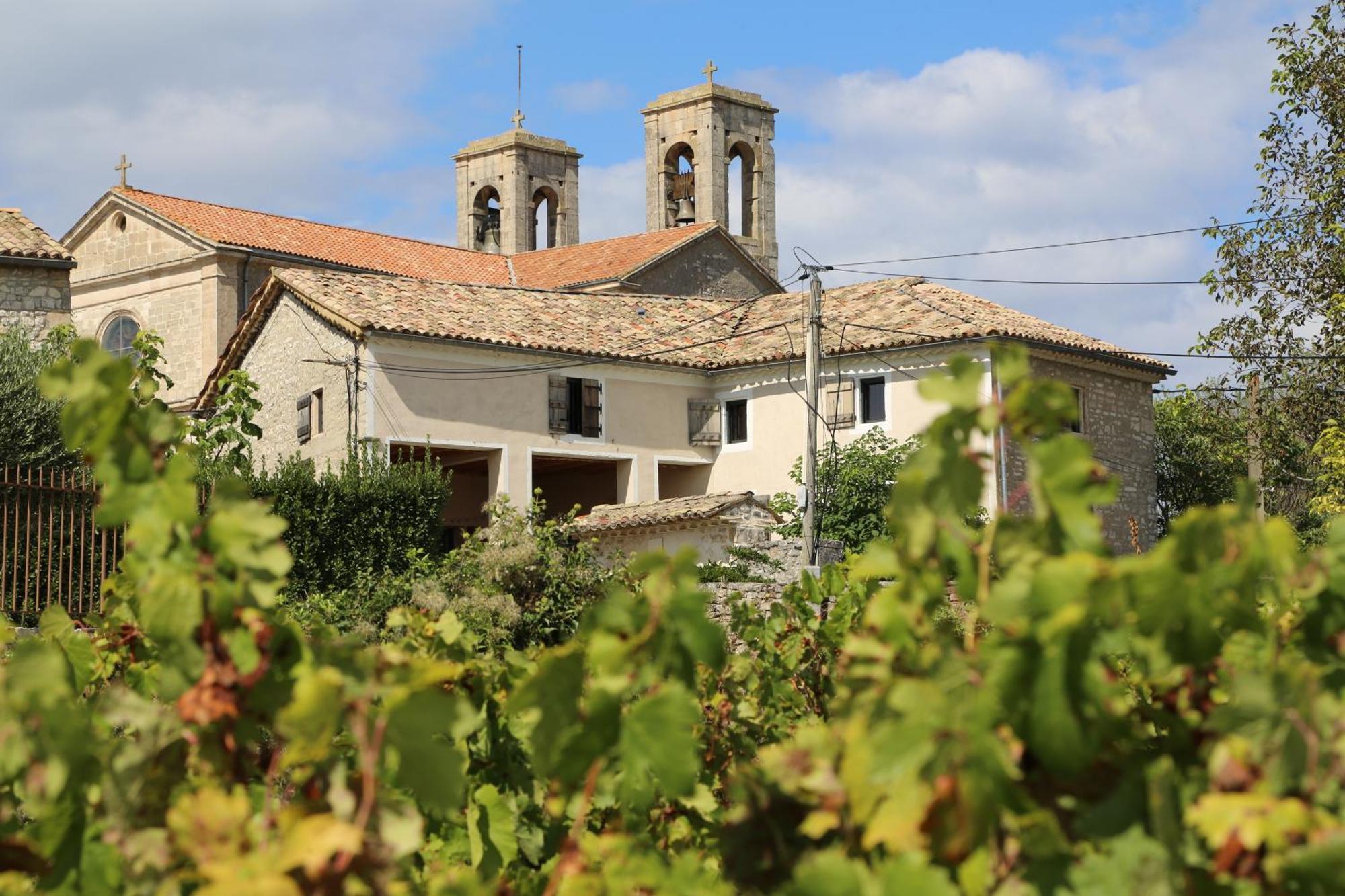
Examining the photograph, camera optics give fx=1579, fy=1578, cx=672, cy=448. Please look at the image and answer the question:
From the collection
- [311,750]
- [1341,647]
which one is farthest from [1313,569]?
[311,750]

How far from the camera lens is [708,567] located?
2169 centimetres

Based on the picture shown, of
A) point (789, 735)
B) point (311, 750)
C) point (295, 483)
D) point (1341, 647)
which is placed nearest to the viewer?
point (311, 750)

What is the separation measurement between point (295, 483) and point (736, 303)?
46.8 feet

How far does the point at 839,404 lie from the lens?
2844 centimetres

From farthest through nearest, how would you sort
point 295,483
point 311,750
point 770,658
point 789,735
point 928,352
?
1. point 928,352
2. point 295,483
3. point 770,658
4. point 789,735
5. point 311,750

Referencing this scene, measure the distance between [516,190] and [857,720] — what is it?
57.4m

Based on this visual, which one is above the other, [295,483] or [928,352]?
[928,352]

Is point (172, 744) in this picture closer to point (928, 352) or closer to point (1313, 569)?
point (1313, 569)

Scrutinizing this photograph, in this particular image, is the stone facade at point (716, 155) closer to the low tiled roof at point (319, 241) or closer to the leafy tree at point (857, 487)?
the low tiled roof at point (319, 241)

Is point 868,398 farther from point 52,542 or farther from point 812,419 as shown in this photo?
point 52,542

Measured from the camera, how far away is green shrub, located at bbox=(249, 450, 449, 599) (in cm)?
2077

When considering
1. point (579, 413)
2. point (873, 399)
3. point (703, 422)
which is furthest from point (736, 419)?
point (579, 413)

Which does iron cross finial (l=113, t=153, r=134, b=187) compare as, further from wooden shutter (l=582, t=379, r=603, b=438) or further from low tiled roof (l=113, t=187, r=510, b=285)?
wooden shutter (l=582, t=379, r=603, b=438)

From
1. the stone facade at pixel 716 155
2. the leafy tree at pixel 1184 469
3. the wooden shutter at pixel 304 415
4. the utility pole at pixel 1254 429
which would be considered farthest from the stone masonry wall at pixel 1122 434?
the stone facade at pixel 716 155
